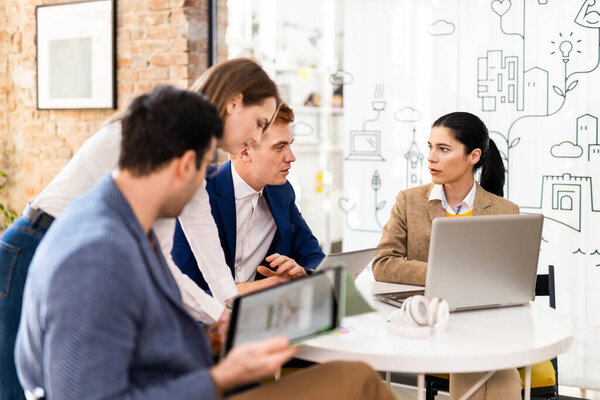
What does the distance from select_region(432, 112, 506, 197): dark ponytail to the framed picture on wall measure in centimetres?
234

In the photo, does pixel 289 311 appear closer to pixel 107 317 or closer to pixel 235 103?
pixel 107 317

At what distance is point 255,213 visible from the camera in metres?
2.68

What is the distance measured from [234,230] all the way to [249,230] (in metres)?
0.10

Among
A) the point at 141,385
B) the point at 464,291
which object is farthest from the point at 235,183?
the point at 141,385

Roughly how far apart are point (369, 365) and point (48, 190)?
41.2 inches

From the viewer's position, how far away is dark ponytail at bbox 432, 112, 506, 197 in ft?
9.43

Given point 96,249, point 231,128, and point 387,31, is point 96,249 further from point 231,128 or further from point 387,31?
point 387,31

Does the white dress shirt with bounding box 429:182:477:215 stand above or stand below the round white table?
above

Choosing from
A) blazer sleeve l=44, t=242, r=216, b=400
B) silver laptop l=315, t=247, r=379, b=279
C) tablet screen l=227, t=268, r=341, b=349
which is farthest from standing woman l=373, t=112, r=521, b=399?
blazer sleeve l=44, t=242, r=216, b=400

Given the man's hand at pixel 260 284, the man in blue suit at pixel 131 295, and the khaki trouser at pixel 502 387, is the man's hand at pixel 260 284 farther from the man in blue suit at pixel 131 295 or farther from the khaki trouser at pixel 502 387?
the man in blue suit at pixel 131 295

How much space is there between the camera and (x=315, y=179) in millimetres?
3885

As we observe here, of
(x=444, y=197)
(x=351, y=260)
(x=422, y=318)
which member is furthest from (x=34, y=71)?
(x=422, y=318)

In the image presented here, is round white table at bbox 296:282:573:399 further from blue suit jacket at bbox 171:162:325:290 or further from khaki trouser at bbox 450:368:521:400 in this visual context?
blue suit jacket at bbox 171:162:325:290

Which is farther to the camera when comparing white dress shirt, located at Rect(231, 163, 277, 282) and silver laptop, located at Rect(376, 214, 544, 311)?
white dress shirt, located at Rect(231, 163, 277, 282)
